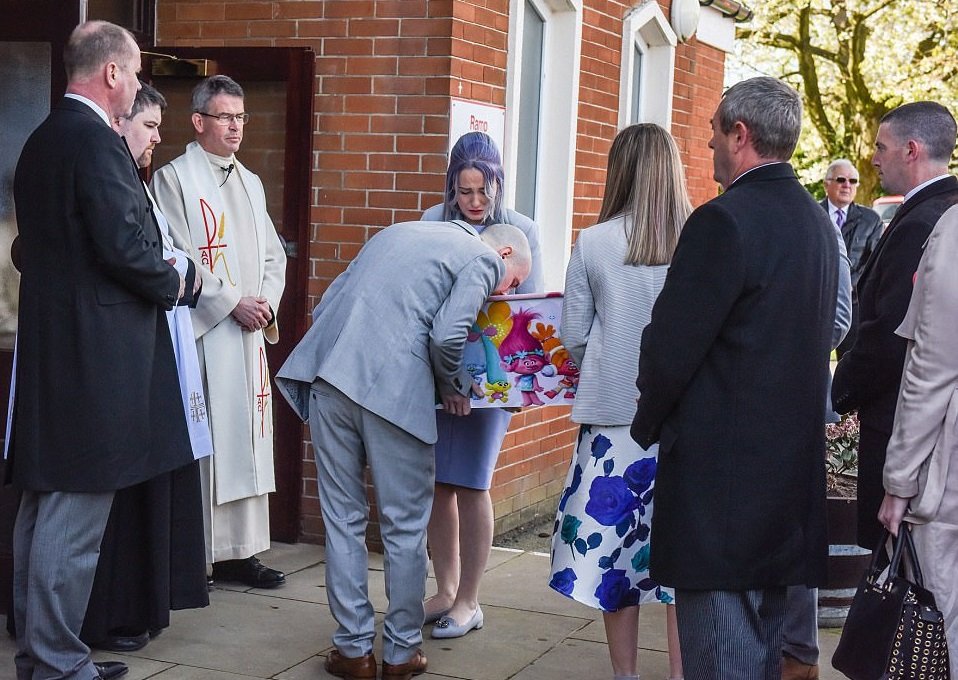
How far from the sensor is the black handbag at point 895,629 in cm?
349

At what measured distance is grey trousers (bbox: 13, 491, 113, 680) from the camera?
164 inches

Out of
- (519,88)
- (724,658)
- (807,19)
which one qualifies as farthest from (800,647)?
(807,19)

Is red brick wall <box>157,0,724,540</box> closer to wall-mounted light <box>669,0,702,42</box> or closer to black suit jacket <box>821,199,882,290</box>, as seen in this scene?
wall-mounted light <box>669,0,702,42</box>

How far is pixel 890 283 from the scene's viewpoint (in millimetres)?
4129

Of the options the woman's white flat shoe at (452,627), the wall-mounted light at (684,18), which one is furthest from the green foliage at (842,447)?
the wall-mounted light at (684,18)

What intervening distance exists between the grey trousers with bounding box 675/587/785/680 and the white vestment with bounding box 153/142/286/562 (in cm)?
258

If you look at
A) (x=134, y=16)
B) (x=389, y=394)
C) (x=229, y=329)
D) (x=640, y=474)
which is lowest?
(x=640, y=474)

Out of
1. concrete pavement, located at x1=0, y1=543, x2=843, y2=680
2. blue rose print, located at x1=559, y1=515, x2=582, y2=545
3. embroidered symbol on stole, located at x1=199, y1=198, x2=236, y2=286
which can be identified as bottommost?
concrete pavement, located at x1=0, y1=543, x2=843, y2=680

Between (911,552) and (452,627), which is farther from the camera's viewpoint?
(452,627)

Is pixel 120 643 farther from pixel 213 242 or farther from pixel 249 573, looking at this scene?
pixel 213 242

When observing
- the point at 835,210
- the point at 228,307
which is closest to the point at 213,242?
the point at 228,307

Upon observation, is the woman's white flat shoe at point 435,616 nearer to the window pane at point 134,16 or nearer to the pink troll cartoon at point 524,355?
the pink troll cartoon at point 524,355

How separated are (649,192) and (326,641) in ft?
7.03

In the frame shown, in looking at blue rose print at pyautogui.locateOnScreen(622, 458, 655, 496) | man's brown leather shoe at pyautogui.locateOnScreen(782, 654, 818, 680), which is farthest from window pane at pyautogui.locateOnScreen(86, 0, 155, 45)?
man's brown leather shoe at pyautogui.locateOnScreen(782, 654, 818, 680)
